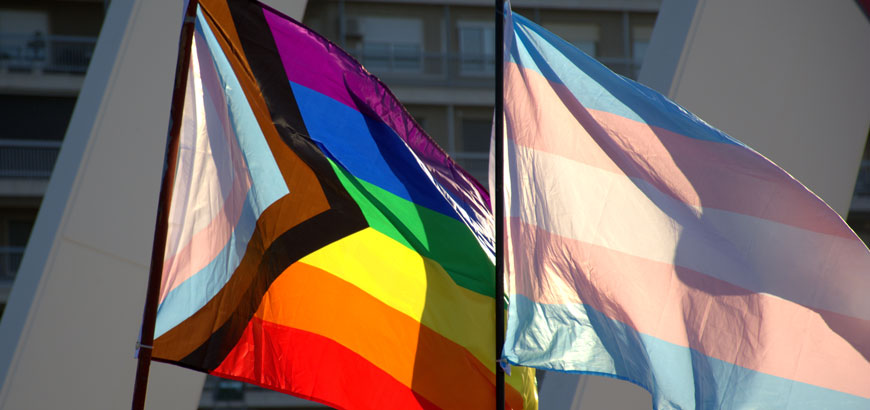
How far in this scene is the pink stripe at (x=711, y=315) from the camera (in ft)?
9.50

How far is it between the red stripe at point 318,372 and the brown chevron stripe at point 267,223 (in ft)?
0.34

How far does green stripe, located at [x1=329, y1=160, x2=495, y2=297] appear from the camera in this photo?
10.6 feet

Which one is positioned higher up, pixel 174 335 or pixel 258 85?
pixel 258 85

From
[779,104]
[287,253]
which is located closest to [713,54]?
[779,104]

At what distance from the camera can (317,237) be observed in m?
3.14

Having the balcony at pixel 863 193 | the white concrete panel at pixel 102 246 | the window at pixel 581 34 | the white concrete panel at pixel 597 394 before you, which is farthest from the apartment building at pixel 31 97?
the white concrete panel at pixel 597 394

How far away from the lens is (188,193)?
2.83 meters

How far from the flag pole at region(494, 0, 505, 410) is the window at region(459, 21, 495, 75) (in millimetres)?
17184

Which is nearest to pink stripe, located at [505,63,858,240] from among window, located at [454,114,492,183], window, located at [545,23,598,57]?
window, located at [454,114,492,183]

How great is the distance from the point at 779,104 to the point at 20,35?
16.9m

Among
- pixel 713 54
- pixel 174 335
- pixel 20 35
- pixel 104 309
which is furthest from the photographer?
pixel 20 35

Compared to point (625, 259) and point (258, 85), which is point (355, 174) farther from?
point (625, 259)

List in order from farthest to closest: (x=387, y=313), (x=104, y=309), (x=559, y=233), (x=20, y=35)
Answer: (x=20, y=35) → (x=104, y=309) → (x=387, y=313) → (x=559, y=233)

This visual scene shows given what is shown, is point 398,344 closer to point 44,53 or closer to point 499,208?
point 499,208
